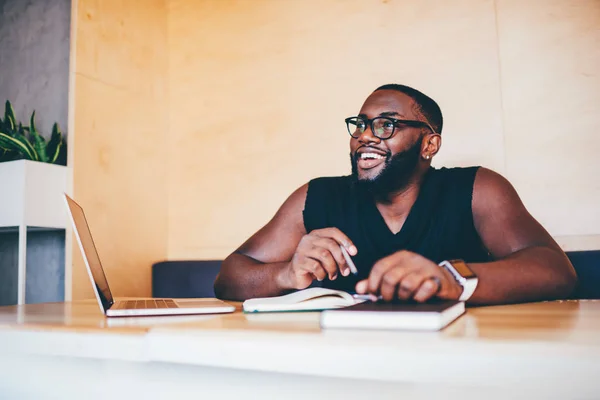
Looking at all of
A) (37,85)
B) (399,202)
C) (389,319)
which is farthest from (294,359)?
(37,85)

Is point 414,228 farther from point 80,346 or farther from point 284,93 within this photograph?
point 284,93

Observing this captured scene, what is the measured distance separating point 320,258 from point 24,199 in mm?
1518

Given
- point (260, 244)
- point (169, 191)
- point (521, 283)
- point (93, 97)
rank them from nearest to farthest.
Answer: point (521, 283) < point (260, 244) < point (93, 97) < point (169, 191)

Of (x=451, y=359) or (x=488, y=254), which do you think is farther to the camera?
(x=488, y=254)

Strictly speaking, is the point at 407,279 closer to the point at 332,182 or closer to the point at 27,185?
the point at 332,182

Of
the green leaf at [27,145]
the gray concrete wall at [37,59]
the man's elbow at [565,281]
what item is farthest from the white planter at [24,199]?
the man's elbow at [565,281]

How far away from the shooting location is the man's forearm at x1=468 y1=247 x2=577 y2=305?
3.39 feet

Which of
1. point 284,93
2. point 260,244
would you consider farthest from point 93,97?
point 260,244

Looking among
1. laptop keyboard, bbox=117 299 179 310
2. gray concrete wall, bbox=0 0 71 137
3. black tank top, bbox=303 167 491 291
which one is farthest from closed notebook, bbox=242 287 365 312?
gray concrete wall, bbox=0 0 71 137

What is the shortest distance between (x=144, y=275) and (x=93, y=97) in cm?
95

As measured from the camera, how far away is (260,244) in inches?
69.6

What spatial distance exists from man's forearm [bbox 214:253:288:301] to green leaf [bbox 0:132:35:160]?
1.18 metres

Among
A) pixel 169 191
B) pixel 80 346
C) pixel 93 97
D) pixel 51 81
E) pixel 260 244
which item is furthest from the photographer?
pixel 169 191

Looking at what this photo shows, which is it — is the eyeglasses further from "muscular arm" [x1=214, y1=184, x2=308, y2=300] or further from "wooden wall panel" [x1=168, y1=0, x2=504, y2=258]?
"wooden wall panel" [x1=168, y1=0, x2=504, y2=258]
